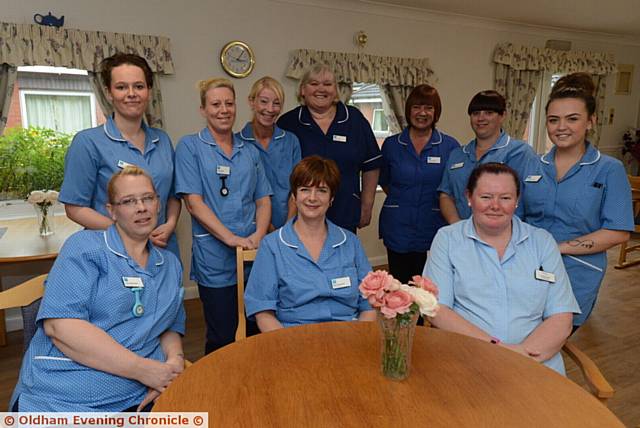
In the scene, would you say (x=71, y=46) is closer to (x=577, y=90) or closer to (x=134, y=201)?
(x=134, y=201)

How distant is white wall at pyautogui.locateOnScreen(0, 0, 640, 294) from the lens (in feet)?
12.2

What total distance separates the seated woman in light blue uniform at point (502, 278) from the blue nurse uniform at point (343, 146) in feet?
3.64

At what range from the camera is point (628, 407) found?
2.55 metres

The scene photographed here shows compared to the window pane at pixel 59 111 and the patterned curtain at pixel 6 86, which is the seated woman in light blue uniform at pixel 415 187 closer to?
the window pane at pixel 59 111

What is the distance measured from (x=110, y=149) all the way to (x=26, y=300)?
730mm

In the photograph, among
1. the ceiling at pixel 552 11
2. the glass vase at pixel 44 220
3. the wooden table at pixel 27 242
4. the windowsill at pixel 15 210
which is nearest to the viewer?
the wooden table at pixel 27 242

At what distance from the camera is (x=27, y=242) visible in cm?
305

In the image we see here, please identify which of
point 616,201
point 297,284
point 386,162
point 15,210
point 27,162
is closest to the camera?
point 297,284

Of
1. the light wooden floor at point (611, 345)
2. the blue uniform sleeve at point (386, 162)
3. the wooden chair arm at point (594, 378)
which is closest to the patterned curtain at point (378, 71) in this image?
the blue uniform sleeve at point (386, 162)

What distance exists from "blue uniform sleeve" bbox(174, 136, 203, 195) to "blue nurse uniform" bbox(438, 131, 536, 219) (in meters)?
1.38

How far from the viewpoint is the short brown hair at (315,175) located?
6.23 feet

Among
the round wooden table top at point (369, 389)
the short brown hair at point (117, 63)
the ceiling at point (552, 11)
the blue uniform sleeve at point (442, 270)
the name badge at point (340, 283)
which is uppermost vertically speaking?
the ceiling at point (552, 11)

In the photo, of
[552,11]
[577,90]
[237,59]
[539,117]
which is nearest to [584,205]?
[577,90]

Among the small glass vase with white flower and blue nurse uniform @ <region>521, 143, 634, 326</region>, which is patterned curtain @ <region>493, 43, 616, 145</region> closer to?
blue nurse uniform @ <region>521, 143, 634, 326</region>
